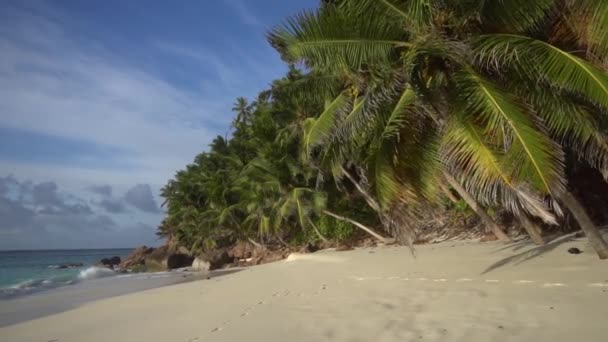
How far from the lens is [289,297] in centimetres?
747

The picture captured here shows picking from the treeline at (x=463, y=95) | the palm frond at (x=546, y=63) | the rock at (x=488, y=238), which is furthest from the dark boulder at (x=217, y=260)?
the palm frond at (x=546, y=63)

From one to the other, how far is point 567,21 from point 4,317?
13.6 m

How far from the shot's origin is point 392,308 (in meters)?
5.45

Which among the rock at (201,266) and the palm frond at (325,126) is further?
the rock at (201,266)

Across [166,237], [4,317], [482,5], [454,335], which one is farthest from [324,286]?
[166,237]

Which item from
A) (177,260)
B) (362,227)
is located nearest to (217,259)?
(177,260)

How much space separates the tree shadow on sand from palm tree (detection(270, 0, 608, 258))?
1.55m

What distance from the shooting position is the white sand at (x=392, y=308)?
429 centimetres

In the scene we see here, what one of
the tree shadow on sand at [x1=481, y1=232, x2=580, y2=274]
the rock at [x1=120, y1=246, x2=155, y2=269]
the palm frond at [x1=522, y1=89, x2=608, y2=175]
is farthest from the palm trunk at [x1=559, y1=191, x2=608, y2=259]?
the rock at [x1=120, y1=246, x2=155, y2=269]

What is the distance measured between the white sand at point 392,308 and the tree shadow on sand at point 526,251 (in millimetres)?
113

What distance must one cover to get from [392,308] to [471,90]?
3478 mm

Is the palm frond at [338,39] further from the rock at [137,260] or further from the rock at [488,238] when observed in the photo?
the rock at [137,260]

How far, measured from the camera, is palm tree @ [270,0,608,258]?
5.51m

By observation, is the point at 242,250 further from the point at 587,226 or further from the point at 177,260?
the point at 587,226
